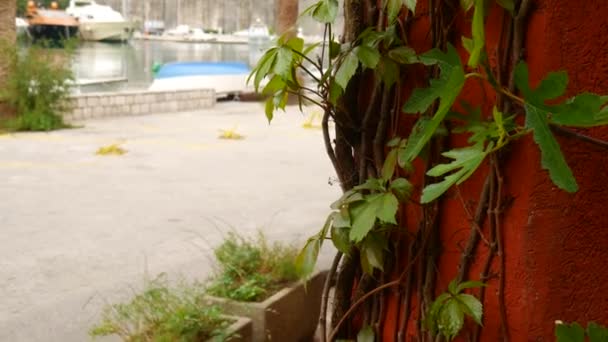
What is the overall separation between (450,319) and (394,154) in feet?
1.34

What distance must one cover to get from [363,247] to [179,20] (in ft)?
291

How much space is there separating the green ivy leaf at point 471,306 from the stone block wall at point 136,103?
11986 mm

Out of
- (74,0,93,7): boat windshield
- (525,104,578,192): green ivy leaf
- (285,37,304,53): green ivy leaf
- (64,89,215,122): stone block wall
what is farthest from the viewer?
(74,0,93,7): boat windshield

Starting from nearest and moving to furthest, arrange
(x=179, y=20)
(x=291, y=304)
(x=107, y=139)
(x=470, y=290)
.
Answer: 1. (x=470, y=290)
2. (x=291, y=304)
3. (x=107, y=139)
4. (x=179, y=20)

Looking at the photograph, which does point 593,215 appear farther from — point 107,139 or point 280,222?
point 107,139

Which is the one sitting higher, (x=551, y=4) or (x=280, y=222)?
(x=551, y=4)

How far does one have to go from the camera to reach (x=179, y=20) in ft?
290

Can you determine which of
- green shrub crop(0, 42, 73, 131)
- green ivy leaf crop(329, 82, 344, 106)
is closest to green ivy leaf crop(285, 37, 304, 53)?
green ivy leaf crop(329, 82, 344, 106)

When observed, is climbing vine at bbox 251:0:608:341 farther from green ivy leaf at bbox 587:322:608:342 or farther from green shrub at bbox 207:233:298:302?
green shrub at bbox 207:233:298:302

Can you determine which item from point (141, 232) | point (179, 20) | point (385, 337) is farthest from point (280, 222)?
→ point (179, 20)

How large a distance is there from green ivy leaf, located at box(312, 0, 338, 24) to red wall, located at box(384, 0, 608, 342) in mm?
372

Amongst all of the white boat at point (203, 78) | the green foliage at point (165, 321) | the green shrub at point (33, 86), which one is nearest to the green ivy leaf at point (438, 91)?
the green foliage at point (165, 321)

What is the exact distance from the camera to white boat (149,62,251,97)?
19.4m

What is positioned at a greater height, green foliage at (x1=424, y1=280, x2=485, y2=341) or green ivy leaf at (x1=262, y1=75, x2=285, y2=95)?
green ivy leaf at (x1=262, y1=75, x2=285, y2=95)
